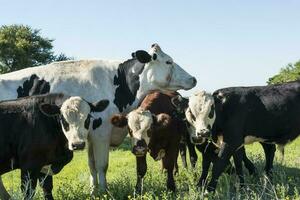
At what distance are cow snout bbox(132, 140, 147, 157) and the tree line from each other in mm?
30481

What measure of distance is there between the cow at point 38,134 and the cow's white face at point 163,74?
2.31m

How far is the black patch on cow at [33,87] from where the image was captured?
8.16 m

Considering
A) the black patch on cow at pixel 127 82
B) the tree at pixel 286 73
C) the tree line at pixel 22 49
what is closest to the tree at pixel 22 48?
the tree line at pixel 22 49

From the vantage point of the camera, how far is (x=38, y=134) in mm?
6652

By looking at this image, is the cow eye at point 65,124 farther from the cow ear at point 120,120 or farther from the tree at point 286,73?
the tree at point 286,73

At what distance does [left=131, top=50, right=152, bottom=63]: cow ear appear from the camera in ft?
28.8

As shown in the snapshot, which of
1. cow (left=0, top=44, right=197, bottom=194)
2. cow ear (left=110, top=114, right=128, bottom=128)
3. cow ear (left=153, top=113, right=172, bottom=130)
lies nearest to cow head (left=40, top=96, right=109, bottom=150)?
cow ear (left=110, top=114, right=128, bottom=128)

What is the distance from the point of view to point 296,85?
7605mm

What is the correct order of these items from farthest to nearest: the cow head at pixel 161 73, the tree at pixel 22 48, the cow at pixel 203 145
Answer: the tree at pixel 22 48, the cow head at pixel 161 73, the cow at pixel 203 145

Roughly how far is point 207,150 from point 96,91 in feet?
7.61

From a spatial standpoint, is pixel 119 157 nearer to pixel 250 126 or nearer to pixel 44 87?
pixel 44 87

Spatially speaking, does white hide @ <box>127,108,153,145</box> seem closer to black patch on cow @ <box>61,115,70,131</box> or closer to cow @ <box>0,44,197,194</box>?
black patch on cow @ <box>61,115,70,131</box>

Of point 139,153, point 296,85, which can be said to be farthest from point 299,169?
point 139,153

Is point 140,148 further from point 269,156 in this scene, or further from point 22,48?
point 22,48
